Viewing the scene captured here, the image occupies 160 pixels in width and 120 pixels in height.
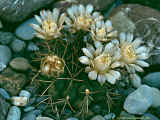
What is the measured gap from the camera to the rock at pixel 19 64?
1.97 m

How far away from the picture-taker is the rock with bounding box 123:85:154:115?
1.77 metres

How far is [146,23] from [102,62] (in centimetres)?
102

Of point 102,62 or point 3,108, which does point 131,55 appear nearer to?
point 102,62

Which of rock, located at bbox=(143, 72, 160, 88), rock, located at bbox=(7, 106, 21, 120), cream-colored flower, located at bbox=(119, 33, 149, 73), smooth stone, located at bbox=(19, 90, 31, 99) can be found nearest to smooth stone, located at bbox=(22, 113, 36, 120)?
rock, located at bbox=(7, 106, 21, 120)

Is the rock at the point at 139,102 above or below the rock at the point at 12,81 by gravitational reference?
below

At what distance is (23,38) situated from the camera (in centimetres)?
214

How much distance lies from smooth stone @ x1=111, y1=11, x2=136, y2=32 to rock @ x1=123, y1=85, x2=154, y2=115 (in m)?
0.68

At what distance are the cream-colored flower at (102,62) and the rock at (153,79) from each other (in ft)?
2.20

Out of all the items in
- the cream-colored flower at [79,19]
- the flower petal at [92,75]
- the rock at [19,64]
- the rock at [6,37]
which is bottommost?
the flower petal at [92,75]

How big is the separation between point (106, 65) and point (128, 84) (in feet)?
2.37

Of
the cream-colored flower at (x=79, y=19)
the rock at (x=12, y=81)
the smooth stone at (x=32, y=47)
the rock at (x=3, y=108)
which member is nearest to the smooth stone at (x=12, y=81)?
the rock at (x=12, y=81)

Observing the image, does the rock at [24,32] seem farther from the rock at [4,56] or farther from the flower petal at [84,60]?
the flower petal at [84,60]

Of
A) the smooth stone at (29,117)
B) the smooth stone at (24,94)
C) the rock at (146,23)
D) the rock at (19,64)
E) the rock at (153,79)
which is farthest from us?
the rock at (146,23)

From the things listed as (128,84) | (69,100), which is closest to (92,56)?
(69,100)
